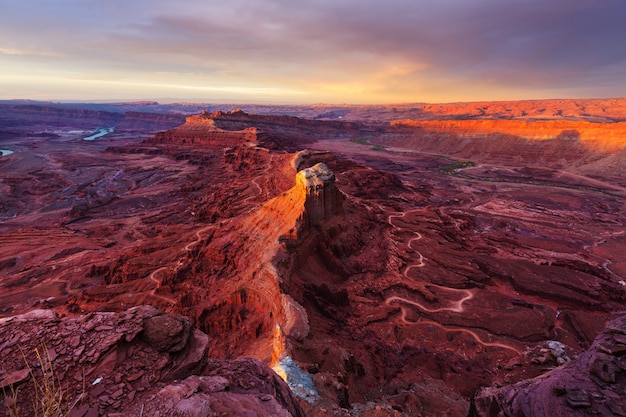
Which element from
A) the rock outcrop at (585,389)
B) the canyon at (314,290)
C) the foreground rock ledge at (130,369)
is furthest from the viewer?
the rock outcrop at (585,389)

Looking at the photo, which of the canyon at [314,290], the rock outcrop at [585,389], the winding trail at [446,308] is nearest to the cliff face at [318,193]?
the canyon at [314,290]

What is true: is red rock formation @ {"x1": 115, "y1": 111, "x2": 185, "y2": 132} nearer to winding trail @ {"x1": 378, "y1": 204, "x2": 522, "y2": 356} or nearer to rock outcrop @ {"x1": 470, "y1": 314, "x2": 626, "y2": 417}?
winding trail @ {"x1": 378, "y1": 204, "x2": 522, "y2": 356}

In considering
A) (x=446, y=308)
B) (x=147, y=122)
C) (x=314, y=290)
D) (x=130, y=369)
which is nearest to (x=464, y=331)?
(x=446, y=308)

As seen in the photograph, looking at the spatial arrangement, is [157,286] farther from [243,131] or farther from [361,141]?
[361,141]

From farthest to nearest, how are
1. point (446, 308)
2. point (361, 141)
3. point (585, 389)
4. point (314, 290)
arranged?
point (361, 141) → point (446, 308) → point (314, 290) → point (585, 389)

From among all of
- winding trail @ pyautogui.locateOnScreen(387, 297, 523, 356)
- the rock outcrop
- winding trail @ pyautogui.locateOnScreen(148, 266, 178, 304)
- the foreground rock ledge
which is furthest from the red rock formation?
the rock outcrop

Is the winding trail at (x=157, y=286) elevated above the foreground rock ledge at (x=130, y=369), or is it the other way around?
the foreground rock ledge at (x=130, y=369)

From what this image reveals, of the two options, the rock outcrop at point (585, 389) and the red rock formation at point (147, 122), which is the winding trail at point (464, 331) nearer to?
the rock outcrop at point (585, 389)
